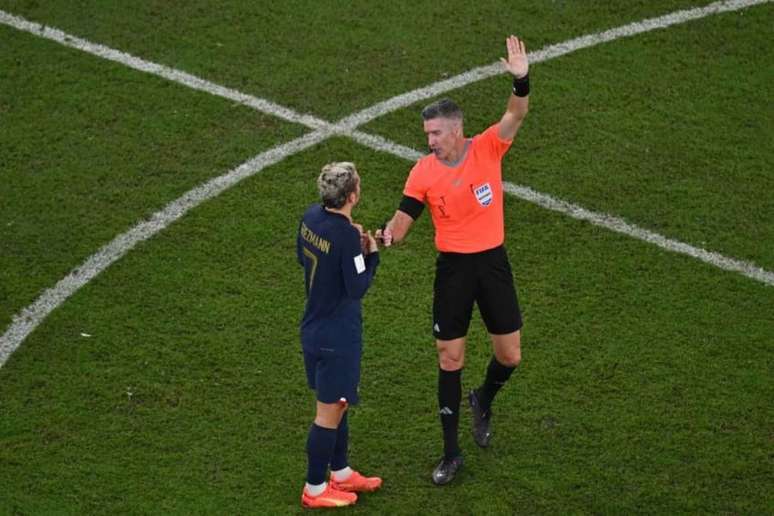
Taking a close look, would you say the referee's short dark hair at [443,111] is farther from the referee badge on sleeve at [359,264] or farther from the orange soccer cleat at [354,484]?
the orange soccer cleat at [354,484]

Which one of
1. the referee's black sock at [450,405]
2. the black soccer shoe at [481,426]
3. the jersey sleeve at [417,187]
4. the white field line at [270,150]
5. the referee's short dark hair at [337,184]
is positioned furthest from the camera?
the white field line at [270,150]

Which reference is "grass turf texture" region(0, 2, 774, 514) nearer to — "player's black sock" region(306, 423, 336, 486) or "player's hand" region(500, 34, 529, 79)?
"player's black sock" region(306, 423, 336, 486)

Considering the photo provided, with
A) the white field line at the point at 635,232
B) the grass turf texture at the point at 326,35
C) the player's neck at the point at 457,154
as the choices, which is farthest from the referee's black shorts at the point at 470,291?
the grass turf texture at the point at 326,35

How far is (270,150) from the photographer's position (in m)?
11.1

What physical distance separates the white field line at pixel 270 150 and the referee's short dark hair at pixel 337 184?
9.85ft

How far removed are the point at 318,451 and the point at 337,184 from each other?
5.13 feet

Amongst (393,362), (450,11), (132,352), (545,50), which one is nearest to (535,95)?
(545,50)

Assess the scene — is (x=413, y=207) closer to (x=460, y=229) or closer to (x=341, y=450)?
(x=460, y=229)

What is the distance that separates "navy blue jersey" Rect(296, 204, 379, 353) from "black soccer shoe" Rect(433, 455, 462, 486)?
1072 millimetres

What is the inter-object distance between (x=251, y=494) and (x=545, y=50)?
5529 mm

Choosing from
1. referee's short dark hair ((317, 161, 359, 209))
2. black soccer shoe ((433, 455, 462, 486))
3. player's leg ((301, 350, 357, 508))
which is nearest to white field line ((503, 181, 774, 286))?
black soccer shoe ((433, 455, 462, 486))

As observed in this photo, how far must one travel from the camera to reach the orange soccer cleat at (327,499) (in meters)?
8.07

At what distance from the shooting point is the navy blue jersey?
744 centimetres

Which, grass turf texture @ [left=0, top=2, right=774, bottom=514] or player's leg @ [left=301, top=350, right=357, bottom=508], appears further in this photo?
grass turf texture @ [left=0, top=2, right=774, bottom=514]
